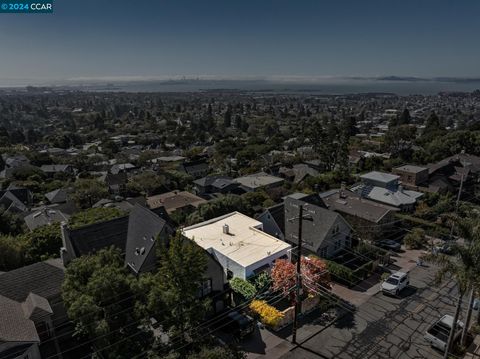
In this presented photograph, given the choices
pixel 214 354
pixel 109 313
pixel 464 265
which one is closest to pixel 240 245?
pixel 109 313

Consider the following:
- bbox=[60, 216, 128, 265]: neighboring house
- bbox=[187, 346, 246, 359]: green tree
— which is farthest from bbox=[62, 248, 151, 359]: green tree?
bbox=[60, 216, 128, 265]: neighboring house

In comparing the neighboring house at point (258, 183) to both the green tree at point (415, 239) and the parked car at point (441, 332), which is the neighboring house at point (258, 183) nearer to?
the green tree at point (415, 239)

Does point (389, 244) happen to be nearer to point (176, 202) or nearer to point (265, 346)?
point (265, 346)

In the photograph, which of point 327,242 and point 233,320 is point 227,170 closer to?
point 327,242

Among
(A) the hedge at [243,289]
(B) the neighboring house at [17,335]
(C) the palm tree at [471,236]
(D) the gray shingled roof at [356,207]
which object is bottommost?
(A) the hedge at [243,289]

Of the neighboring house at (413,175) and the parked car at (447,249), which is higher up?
the parked car at (447,249)

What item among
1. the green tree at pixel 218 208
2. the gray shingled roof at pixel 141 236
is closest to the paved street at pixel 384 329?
the gray shingled roof at pixel 141 236

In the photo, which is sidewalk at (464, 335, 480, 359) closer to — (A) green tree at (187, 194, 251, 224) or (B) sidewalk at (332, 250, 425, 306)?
(B) sidewalk at (332, 250, 425, 306)

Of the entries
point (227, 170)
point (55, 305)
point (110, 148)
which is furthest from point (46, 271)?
point (110, 148)
